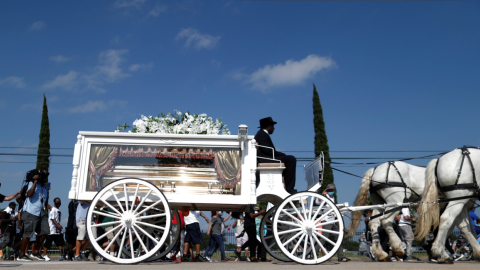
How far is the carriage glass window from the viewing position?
540cm

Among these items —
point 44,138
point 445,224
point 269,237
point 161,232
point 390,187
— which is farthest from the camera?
Result: point 44,138

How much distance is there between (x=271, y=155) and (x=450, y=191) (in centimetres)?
309

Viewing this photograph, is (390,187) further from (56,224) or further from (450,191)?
(56,224)

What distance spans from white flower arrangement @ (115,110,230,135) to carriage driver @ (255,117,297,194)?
2.19ft

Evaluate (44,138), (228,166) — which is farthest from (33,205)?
(44,138)

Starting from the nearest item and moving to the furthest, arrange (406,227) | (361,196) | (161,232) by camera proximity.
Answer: (161,232)
(361,196)
(406,227)

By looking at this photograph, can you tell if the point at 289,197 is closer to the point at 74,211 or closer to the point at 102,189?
the point at 102,189

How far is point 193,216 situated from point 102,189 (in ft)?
11.5

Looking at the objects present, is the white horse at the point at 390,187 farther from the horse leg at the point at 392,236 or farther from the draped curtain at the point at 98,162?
the draped curtain at the point at 98,162

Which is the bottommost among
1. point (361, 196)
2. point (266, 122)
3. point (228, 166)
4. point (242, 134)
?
point (361, 196)

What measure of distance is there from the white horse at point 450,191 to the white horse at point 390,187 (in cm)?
91

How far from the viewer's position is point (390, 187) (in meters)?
7.55

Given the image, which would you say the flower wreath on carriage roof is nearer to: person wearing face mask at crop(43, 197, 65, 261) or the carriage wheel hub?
the carriage wheel hub

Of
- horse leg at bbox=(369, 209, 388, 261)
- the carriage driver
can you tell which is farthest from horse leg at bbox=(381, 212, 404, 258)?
the carriage driver
